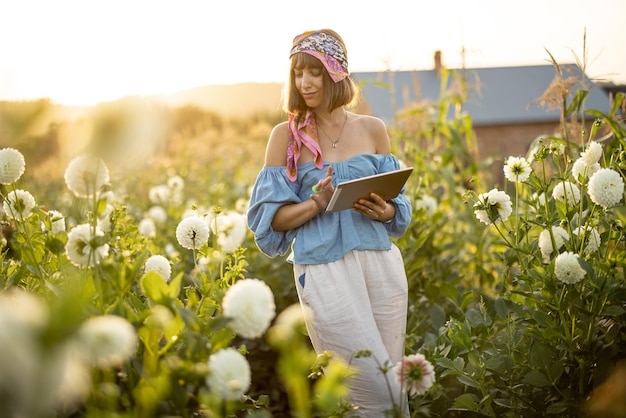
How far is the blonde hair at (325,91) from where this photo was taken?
2.71m

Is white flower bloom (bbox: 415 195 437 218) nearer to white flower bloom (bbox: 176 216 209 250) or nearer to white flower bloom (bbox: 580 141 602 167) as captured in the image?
white flower bloom (bbox: 580 141 602 167)

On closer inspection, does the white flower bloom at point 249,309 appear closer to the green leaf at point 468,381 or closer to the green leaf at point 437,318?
the green leaf at point 468,381

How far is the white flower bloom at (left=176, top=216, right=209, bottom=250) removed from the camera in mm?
2314

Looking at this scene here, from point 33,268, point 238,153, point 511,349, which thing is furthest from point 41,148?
point 238,153

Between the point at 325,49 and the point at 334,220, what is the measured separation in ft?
2.08

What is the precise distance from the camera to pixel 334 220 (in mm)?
2688

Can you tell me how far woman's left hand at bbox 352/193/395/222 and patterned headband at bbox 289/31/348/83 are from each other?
47 centimetres

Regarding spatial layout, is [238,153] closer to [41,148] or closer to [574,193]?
[41,148]

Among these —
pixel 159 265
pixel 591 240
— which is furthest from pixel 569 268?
pixel 159 265

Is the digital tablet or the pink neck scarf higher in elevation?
the pink neck scarf

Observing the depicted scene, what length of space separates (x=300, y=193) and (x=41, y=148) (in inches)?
94.3

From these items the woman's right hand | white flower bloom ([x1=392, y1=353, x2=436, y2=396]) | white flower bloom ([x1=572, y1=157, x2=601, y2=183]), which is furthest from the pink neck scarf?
white flower bloom ([x1=392, y1=353, x2=436, y2=396])

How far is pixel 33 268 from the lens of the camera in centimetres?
199

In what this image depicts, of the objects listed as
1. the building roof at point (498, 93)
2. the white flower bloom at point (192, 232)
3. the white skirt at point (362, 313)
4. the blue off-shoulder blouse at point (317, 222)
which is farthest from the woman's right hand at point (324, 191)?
the building roof at point (498, 93)
